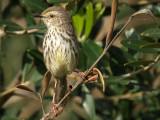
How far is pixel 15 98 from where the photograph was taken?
505 cm

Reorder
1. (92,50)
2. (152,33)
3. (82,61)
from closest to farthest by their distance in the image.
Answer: (152,33) → (92,50) → (82,61)

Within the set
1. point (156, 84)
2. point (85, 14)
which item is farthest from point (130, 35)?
point (156, 84)

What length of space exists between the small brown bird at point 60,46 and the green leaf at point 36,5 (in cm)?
7

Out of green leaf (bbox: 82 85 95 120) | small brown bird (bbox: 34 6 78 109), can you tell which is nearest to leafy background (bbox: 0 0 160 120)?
green leaf (bbox: 82 85 95 120)

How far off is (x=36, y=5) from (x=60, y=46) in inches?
19.5

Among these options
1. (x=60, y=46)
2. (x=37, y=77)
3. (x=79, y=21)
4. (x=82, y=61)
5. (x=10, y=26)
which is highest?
(x=10, y=26)

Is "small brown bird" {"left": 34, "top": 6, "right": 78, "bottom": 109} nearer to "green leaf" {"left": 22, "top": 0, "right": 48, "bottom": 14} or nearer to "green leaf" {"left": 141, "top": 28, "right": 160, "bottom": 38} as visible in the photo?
"green leaf" {"left": 22, "top": 0, "right": 48, "bottom": 14}

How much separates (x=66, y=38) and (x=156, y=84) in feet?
5.20

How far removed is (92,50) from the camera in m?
3.62

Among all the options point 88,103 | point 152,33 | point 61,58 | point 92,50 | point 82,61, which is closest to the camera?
point 152,33

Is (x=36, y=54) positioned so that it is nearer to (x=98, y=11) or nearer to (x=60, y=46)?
(x=60, y=46)

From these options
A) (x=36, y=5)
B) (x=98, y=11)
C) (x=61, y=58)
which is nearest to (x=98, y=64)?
(x=61, y=58)

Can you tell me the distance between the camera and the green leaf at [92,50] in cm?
359

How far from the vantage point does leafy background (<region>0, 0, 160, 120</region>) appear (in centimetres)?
365
